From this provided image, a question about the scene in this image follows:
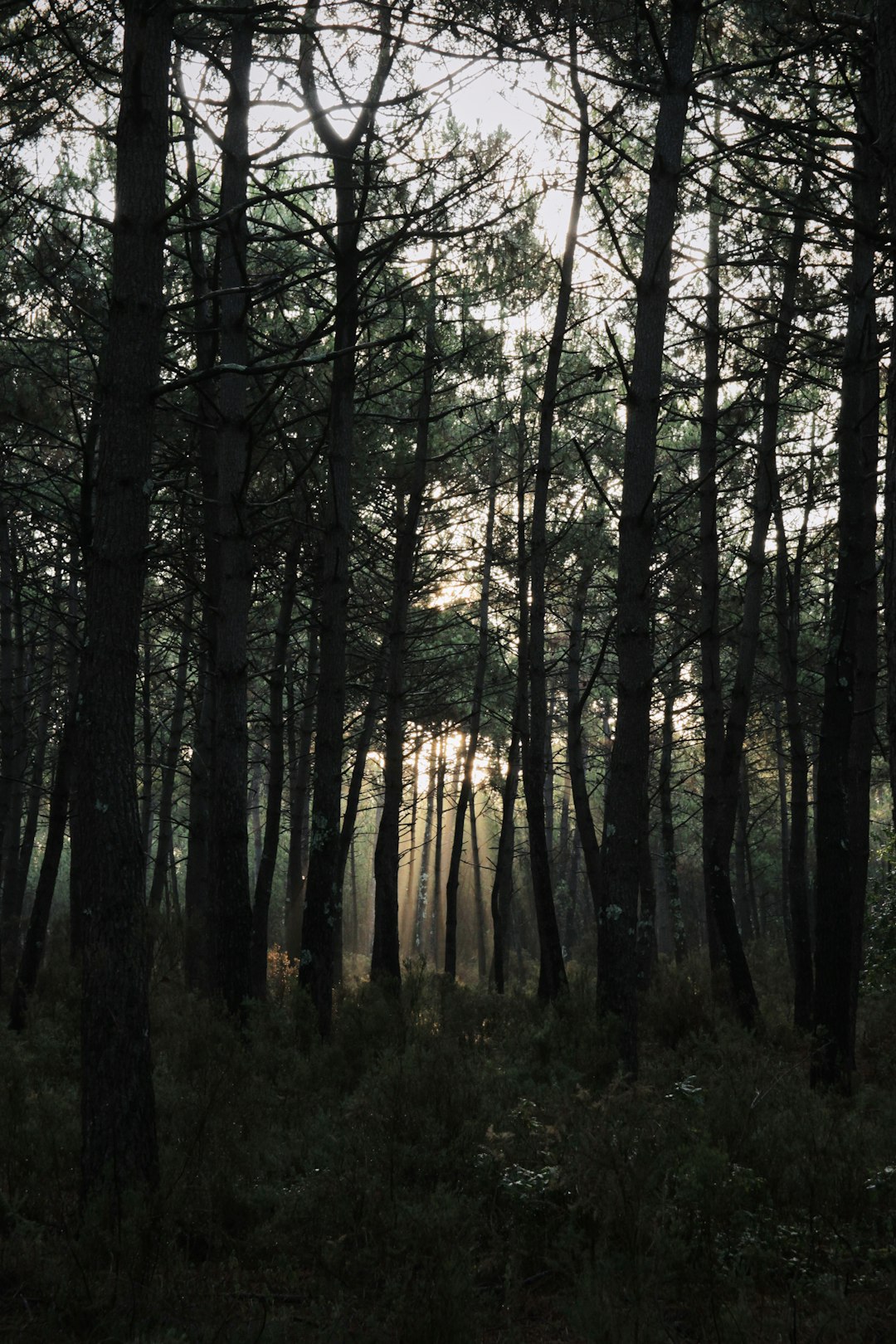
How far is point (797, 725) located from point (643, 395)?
23.3 ft

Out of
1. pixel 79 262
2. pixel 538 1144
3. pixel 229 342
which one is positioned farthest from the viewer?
pixel 79 262

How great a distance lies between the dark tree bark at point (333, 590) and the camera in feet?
31.8

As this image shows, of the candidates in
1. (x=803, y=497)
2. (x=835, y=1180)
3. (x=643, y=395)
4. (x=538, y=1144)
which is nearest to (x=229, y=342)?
(x=643, y=395)

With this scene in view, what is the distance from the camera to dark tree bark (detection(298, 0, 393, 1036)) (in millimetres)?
9695

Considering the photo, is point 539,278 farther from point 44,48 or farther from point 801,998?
point 801,998

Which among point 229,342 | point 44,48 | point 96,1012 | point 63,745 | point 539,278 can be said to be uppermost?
point 539,278

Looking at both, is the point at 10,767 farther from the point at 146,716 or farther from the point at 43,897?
the point at 43,897

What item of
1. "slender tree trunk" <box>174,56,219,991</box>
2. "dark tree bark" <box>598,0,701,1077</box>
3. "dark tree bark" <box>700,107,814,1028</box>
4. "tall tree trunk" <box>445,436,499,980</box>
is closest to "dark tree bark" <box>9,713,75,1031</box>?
"slender tree trunk" <box>174,56,219,991</box>

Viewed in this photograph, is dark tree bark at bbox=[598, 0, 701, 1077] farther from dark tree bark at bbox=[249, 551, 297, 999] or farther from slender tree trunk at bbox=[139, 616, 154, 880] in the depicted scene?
dark tree bark at bbox=[249, 551, 297, 999]

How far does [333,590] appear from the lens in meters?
10.2

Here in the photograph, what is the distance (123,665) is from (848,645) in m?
5.98

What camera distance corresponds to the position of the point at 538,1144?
5312 millimetres

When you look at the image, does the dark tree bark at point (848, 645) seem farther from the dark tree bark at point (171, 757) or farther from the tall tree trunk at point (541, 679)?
the dark tree bark at point (171, 757)

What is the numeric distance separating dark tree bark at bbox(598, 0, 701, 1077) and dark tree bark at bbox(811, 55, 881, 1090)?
135 cm
